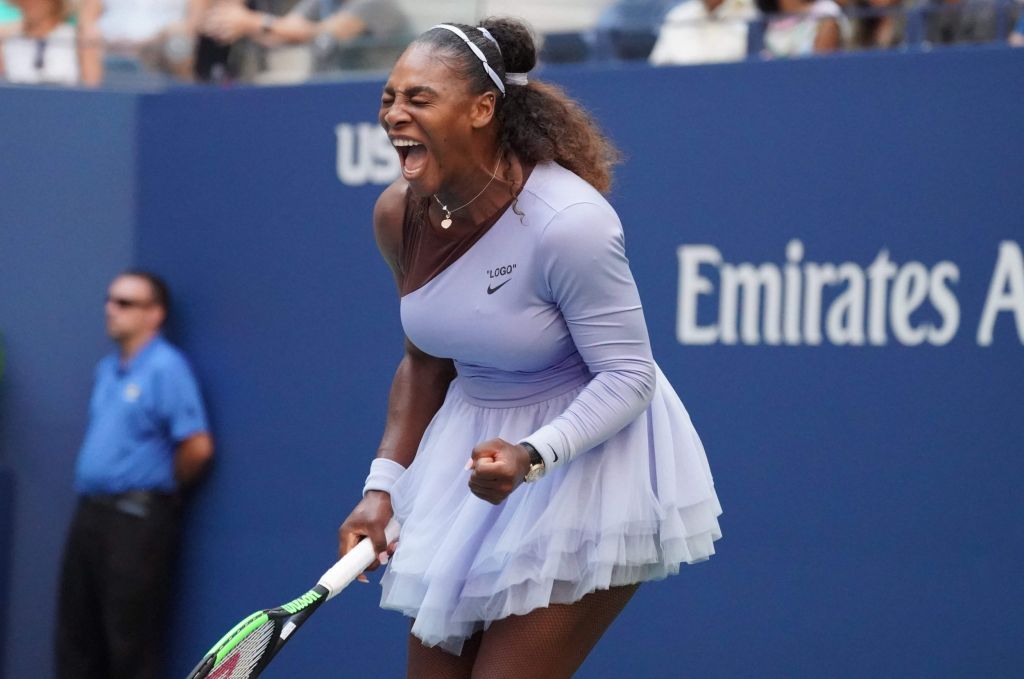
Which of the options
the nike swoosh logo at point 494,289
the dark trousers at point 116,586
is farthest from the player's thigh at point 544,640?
the dark trousers at point 116,586

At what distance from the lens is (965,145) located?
14.2 feet

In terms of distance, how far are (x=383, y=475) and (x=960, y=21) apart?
Result: 238 cm

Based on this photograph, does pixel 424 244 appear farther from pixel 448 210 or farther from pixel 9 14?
pixel 9 14

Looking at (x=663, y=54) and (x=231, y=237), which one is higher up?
(x=663, y=54)

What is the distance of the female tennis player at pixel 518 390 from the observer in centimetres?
270

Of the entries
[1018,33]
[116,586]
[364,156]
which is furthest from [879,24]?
[116,586]

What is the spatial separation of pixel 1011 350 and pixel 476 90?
213cm

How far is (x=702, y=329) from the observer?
4.87 meters

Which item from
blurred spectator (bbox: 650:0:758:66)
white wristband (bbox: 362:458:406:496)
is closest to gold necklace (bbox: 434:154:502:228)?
white wristband (bbox: 362:458:406:496)

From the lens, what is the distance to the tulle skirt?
2799 millimetres

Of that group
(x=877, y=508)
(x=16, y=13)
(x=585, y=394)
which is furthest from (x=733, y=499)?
(x=16, y=13)

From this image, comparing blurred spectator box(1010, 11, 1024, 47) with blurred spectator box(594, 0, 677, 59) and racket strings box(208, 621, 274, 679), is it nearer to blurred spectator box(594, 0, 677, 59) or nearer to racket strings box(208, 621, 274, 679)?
blurred spectator box(594, 0, 677, 59)

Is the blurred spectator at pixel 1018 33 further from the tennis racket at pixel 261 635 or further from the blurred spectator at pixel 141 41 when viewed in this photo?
the blurred spectator at pixel 141 41

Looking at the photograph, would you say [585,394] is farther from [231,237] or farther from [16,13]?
[16,13]
